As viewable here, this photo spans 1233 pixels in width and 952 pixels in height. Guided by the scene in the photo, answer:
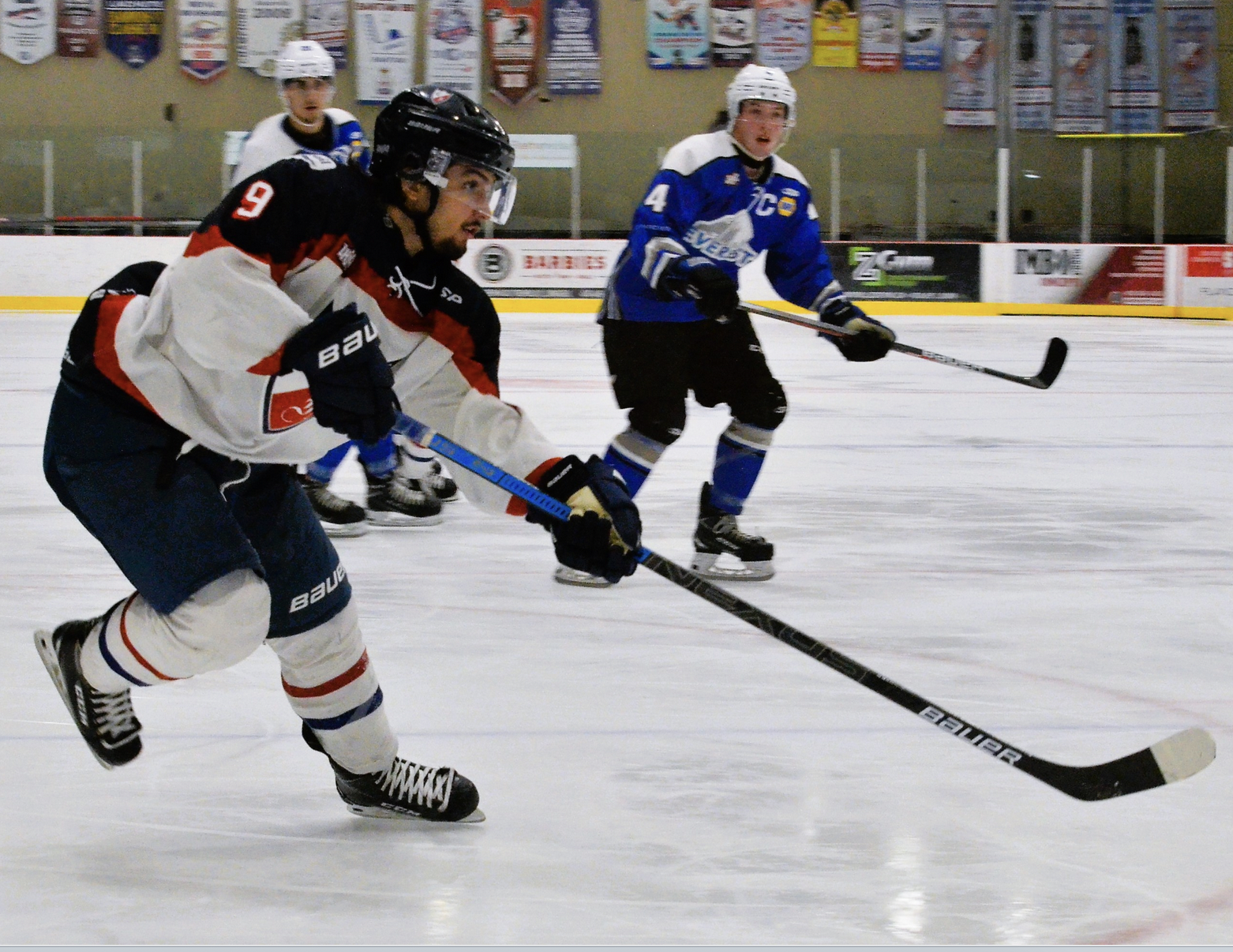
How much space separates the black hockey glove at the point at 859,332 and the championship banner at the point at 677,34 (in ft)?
35.3

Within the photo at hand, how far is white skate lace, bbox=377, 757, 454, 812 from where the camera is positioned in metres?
2.03

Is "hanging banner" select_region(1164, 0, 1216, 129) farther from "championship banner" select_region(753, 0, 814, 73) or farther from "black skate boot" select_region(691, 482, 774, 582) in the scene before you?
"black skate boot" select_region(691, 482, 774, 582)

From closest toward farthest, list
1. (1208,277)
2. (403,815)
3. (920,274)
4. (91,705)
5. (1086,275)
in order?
(91,705)
(403,815)
(1208,277)
(1086,275)
(920,274)

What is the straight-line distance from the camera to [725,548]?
374 cm

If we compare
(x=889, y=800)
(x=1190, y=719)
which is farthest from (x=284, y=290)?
Result: (x=1190, y=719)

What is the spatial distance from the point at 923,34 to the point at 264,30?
18.6 feet

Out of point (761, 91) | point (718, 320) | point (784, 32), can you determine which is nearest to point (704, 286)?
point (718, 320)

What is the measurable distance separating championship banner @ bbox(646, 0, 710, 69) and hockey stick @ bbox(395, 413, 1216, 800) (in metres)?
12.6

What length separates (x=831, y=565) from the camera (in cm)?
376

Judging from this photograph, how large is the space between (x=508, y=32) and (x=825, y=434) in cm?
898

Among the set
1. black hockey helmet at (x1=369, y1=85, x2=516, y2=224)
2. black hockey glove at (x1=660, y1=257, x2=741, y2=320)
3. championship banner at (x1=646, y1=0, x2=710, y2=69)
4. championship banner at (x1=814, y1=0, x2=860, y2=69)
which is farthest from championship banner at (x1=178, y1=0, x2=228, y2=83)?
black hockey helmet at (x1=369, y1=85, x2=516, y2=224)

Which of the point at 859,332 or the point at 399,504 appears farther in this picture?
the point at 399,504

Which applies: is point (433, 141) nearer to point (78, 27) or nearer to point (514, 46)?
point (514, 46)

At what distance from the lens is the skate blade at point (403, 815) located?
2.04m
